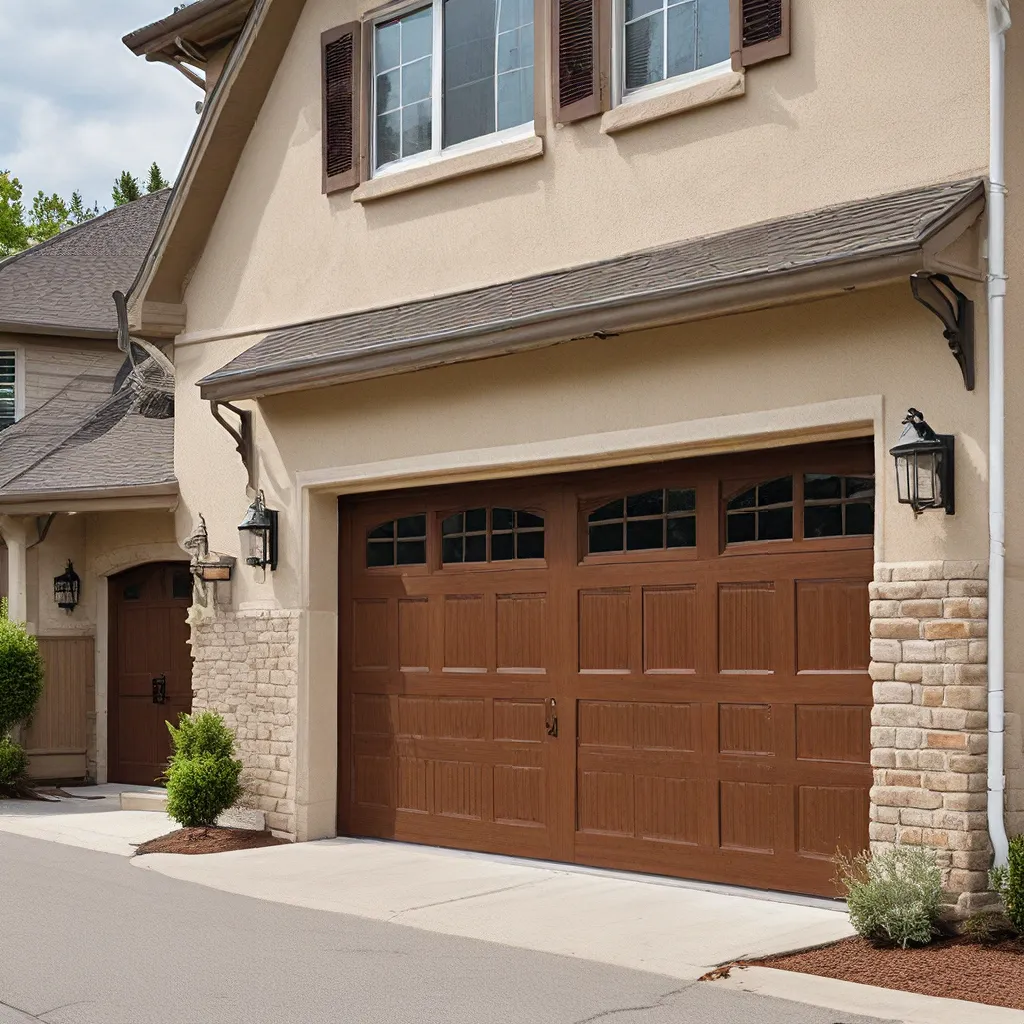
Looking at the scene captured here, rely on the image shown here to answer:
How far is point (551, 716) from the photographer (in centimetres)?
1078

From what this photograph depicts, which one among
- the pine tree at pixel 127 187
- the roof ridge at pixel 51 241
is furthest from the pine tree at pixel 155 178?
the roof ridge at pixel 51 241

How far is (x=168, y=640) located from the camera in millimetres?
16125

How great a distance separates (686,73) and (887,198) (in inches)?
77.4

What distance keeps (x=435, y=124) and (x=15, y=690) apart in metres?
7.56

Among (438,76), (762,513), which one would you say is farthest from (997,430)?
(438,76)

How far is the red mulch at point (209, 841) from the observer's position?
11.9 metres

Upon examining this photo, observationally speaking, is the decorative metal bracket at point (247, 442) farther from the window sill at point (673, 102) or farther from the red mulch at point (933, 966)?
the red mulch at point (933, 966)

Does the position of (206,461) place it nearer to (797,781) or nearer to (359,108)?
(359,108)

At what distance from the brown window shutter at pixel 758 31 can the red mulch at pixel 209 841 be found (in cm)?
691

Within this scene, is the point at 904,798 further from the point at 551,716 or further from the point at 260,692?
the point at 260,692

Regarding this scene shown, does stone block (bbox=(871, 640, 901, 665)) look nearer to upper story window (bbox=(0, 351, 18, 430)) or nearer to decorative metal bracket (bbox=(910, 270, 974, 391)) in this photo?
decorative metal bracket (bbox=(910, 270, 974, 391))

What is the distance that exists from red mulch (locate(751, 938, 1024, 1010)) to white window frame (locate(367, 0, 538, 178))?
6140mm

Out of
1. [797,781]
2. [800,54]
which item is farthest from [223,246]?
[797,781]

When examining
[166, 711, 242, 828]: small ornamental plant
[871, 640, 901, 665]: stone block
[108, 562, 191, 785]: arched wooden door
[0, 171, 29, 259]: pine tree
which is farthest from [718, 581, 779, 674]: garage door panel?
[0, 171, 29, 259]: pine tree
